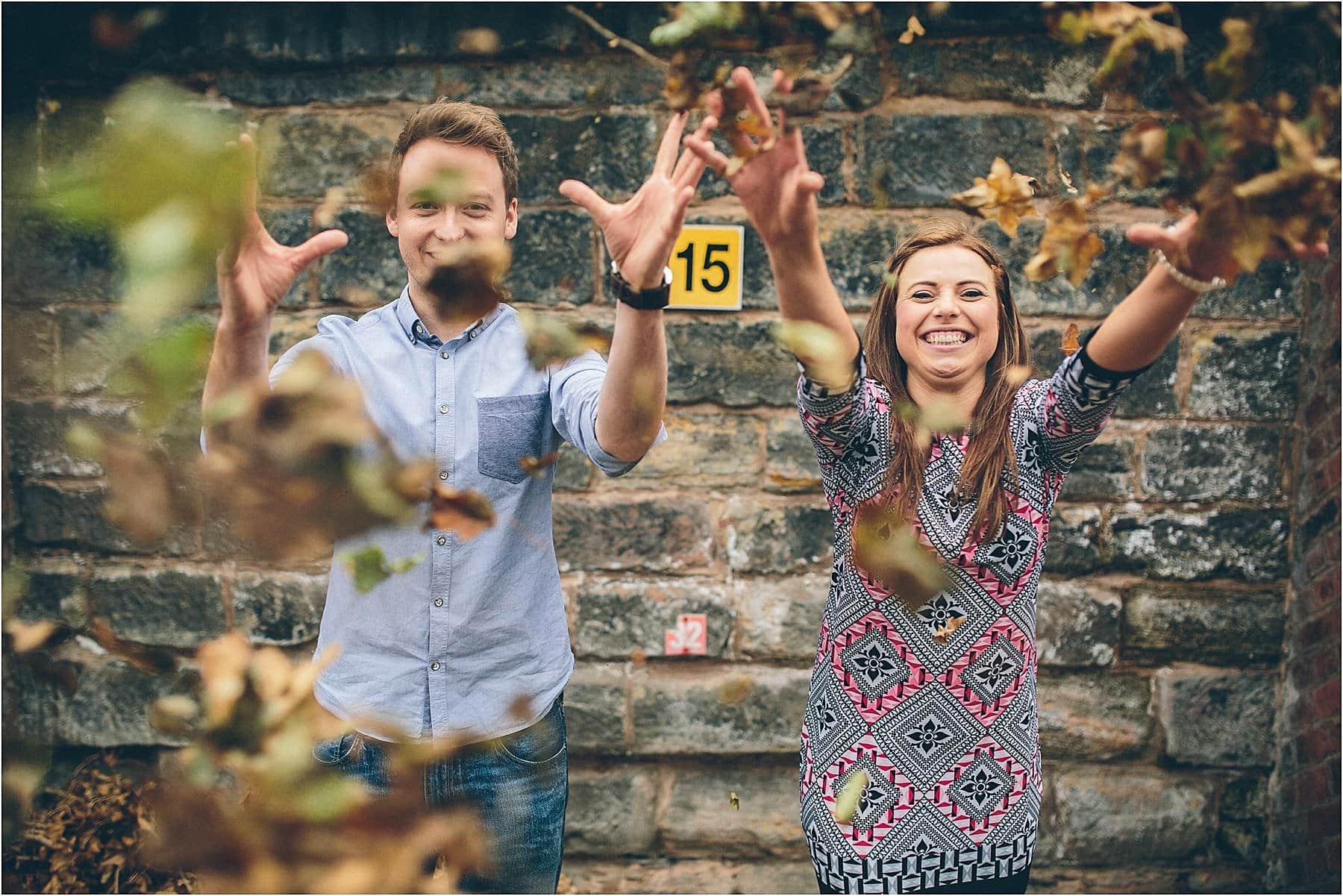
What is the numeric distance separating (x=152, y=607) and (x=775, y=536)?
5.34ft

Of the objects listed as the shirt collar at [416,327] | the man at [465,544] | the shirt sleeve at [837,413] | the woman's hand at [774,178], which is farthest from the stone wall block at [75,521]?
the woman's hand at [774,178]

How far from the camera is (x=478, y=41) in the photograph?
2.39m

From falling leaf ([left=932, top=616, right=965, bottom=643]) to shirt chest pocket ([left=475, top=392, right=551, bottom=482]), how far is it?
71cm

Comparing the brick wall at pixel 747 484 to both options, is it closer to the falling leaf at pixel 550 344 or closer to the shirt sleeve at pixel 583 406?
the shirt sleeve at pixel 583 406

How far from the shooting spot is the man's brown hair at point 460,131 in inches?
63.5

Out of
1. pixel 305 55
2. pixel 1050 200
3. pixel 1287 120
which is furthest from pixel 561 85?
pixel 1287 120

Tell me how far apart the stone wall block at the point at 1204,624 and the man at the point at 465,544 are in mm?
1580

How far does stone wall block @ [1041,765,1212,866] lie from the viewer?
2514 millimetres

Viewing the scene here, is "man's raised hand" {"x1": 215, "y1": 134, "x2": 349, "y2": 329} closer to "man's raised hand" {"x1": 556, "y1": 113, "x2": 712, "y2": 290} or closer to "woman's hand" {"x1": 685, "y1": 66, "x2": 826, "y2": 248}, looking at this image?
"man's raised hand" {"x1": 556, "y1": 113, "x2": 712, "y2": 290}

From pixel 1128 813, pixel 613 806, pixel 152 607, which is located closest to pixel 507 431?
pixel 613 806

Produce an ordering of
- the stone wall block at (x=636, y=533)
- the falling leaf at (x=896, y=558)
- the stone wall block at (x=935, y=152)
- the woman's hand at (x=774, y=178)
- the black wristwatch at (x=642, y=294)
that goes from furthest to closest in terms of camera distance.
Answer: the stone wall block at (x=636, y=533), the stone wall block at (x=935, y=152), the falling leaf at (x=896, y=558), the black wristwatch at (x=642, y=294), the woman's hand at (x=774, y=178)

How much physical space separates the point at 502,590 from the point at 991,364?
90cm

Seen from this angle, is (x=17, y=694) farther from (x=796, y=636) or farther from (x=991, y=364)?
(x=991, y=364)

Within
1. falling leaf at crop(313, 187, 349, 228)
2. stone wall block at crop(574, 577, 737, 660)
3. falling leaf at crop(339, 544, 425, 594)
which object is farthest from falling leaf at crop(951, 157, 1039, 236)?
falling leaf at crop(313, 187, 349, 228)
